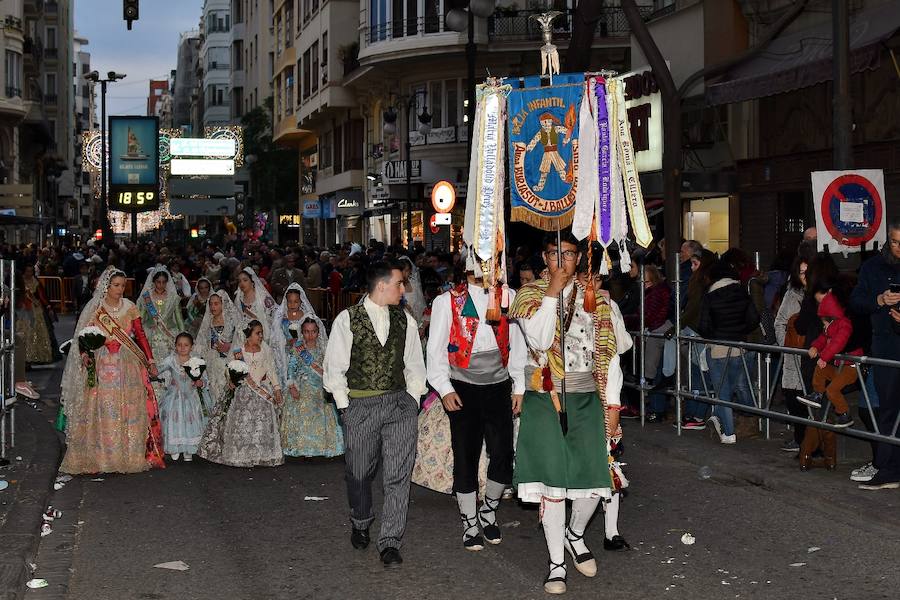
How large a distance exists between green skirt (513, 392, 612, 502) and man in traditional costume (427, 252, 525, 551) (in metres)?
0.85

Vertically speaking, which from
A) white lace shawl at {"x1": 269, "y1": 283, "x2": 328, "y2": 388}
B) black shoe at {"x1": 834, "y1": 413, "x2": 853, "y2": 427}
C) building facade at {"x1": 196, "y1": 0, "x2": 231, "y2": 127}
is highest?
building facade at {"x1": 196, "y1": 0, "x2": 231, "y2": 127}

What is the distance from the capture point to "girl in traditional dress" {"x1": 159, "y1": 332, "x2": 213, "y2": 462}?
38.3ft

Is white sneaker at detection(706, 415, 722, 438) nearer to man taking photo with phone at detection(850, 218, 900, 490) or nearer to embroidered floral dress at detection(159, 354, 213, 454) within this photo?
man taking photo with phone at detection(850, 218, 900, 490)

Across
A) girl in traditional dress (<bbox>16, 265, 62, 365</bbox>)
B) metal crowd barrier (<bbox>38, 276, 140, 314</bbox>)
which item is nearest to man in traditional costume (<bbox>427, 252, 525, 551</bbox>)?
girl in traditional dress (<bbox>16, 265, 62, 365</bbox>)

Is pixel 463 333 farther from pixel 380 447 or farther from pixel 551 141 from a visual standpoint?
pixel 551 141

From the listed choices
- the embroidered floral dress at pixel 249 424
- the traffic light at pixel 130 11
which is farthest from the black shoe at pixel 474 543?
the traffic light at pixel 130 11

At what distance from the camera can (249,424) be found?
1130cm

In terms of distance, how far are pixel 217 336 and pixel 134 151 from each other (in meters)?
26.6

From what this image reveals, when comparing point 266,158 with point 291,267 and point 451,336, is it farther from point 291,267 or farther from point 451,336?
point 451,336

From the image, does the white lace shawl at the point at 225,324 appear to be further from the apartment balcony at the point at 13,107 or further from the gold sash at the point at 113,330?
the apartment balcony at the point at 13,107

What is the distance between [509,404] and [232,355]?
14.5ft

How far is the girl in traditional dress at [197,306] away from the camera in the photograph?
50.5 feet

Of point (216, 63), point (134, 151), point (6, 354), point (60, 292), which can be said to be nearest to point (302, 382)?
point (6, 354)

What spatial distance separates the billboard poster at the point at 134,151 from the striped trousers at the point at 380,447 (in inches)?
1215
